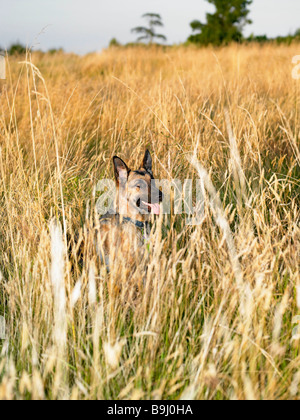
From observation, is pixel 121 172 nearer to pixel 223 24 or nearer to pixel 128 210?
pixel 128 210

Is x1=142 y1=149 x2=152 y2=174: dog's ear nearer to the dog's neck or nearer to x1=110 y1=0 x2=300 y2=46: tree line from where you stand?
the dog's neck

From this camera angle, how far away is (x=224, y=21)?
62.5 feet

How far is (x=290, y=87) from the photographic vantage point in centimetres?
530

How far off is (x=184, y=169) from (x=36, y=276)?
1.42 metres

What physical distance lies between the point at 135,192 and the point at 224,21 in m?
→ 19.3

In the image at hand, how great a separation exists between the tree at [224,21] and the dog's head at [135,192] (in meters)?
17.7

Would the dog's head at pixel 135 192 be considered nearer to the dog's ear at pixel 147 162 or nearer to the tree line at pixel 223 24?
the dog's ear at pixel 147 162

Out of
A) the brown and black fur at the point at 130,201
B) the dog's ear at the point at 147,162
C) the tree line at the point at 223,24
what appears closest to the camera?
the brown and black fur at the point at 130,201

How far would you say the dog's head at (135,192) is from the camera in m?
2.31

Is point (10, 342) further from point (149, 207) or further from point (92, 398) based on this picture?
point (149, 207)

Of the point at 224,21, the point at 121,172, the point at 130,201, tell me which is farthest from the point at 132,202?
the point at 224,21

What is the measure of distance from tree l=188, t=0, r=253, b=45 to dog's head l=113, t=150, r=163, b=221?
17740mm

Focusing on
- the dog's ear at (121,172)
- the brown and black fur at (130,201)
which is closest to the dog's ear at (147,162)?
the brown and black fur at (130,201)
